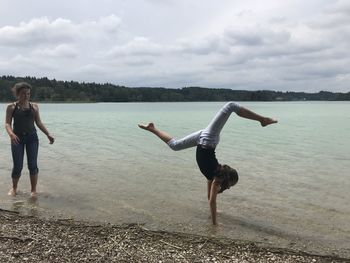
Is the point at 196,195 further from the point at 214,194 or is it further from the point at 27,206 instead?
the point at 27,206

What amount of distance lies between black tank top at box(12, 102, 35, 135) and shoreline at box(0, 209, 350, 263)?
2244mm

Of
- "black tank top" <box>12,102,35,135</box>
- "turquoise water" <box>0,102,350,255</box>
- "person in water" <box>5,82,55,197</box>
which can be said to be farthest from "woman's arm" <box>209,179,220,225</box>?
"black tank top" <box>12,102,35,135</box>

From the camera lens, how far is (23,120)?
9094 mm

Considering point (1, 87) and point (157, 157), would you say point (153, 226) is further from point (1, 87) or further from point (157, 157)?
point (1, 87)

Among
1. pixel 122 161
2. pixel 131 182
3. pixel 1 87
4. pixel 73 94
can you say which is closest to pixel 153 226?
pixel 131 182

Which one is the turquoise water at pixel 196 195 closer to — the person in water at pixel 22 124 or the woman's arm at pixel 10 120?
the person in water at pixel 22 124

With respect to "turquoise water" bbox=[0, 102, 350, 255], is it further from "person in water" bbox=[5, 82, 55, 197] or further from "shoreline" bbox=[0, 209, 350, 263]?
"person in water" bbox=[5, 82, 55, 197]

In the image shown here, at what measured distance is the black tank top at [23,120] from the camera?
9.02 meters

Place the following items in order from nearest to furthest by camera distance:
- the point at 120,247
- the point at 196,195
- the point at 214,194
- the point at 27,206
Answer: the point at 120,247, the point at 214,194, the point at 27,206, the point at 196,195

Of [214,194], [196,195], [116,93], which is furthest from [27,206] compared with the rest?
[116,93]

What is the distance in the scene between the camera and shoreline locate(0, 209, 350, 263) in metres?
6.04

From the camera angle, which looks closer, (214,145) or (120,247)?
(120,247)

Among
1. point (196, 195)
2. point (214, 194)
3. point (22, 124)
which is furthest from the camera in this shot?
point (196, 195)

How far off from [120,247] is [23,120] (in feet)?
13.1
